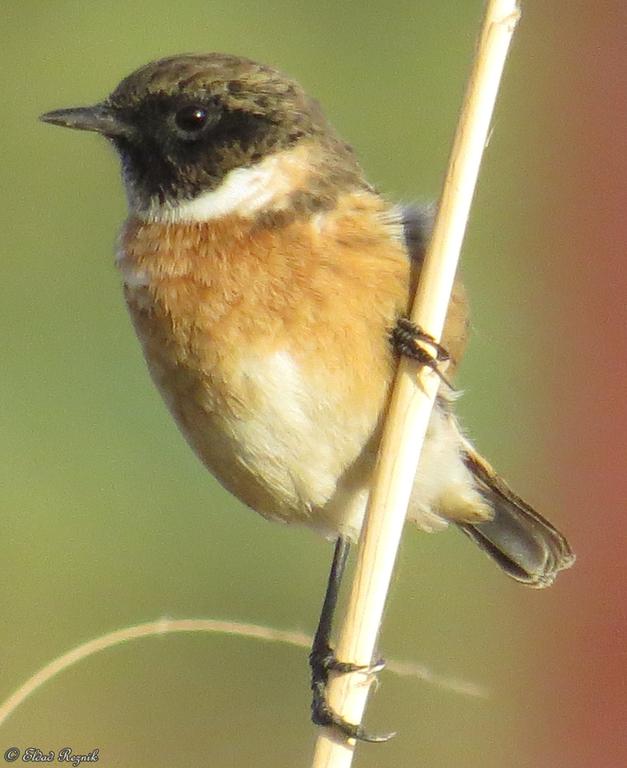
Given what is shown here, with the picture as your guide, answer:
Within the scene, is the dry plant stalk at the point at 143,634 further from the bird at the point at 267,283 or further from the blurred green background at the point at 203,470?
the blurred green background at the point at 203,470

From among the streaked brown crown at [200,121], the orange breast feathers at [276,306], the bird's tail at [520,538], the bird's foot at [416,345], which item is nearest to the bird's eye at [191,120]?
the streaked brown crown at [200,121]

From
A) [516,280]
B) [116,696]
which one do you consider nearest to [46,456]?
[116,696]

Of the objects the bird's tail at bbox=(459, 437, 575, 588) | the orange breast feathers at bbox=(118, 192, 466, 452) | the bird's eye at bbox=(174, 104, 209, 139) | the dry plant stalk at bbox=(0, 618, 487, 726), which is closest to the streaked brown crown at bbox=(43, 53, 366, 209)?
the bird's eye at bbox=(174, 104, 209, 139)

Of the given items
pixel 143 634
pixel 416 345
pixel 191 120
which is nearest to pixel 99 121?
pixel 191 120

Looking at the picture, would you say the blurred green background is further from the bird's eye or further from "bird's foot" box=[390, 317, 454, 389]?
"bird's foot" box=[390, 317, 454, 389]

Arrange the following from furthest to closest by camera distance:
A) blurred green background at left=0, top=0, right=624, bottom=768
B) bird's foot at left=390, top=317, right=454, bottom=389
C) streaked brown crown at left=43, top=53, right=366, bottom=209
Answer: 1. blurred green background at left=0, top=0, right=624, bottom=768
2. streaked brown crown at left=43, top=53, right=366, bottom=209
3. bird's foot at left=390, top=317, right=454, bottom=389

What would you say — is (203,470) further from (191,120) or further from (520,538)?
(191,120)
